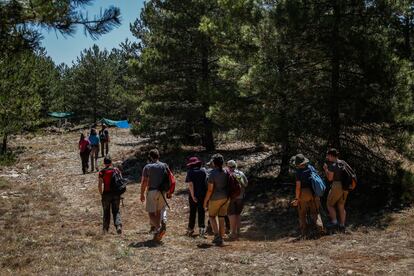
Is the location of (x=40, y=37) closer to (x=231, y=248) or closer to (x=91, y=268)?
(x=91, y=268)

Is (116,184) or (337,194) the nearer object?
(337,194)

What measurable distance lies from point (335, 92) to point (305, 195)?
13.2ft

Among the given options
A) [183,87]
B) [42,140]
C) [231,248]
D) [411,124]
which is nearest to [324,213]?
[411,124]

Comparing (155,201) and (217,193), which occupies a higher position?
(217,193)

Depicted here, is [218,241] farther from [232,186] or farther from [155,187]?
[155,187]

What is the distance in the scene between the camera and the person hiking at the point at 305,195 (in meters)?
10.7

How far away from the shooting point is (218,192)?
33.3ft

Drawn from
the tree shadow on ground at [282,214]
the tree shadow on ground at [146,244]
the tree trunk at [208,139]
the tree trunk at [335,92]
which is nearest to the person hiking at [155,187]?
the tree shadow on ground at [146,244]

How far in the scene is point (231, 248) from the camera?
1000 centimetres

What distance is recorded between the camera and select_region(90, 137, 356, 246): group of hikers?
401 inches

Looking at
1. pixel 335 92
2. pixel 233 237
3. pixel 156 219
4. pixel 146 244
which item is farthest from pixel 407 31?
pixel 146 244

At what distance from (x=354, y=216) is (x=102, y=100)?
4647 centimetres

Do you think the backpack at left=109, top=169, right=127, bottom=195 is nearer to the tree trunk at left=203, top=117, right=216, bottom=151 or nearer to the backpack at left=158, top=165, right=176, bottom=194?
the backpack at left=158, top=165, right=176, bottom=194

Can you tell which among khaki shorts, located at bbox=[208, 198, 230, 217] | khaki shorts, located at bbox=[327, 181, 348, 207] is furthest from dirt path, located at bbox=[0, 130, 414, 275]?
khaki shorts, located at bbox=[327, 181, 348, 207]
